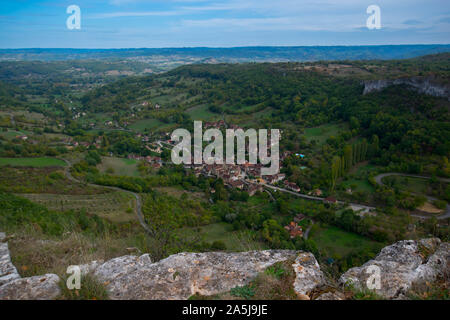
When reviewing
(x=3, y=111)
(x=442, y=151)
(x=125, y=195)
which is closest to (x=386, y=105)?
(x=442, y=151)

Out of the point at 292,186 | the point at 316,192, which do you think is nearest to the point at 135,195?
the point at 292,186

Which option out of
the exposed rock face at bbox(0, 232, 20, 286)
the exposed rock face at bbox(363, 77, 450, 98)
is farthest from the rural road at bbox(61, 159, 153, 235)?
the exposed rock face at bbox(363, 77, 450, 98)

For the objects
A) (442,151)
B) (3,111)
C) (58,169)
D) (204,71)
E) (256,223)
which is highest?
(204,71)

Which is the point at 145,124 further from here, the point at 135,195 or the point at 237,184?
the point at 135,195

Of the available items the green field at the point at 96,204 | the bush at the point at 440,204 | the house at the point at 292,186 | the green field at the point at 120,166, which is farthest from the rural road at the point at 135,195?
the bush at the point at 440,204

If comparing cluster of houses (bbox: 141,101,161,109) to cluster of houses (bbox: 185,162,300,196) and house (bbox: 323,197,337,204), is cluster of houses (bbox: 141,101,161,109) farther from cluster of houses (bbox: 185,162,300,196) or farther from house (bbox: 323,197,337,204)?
house (bbox: 323,197,337,204)

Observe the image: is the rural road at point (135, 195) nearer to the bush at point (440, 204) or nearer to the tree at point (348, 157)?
the tree at point (348, 157)

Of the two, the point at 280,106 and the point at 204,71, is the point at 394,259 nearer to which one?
the point at 280,106
